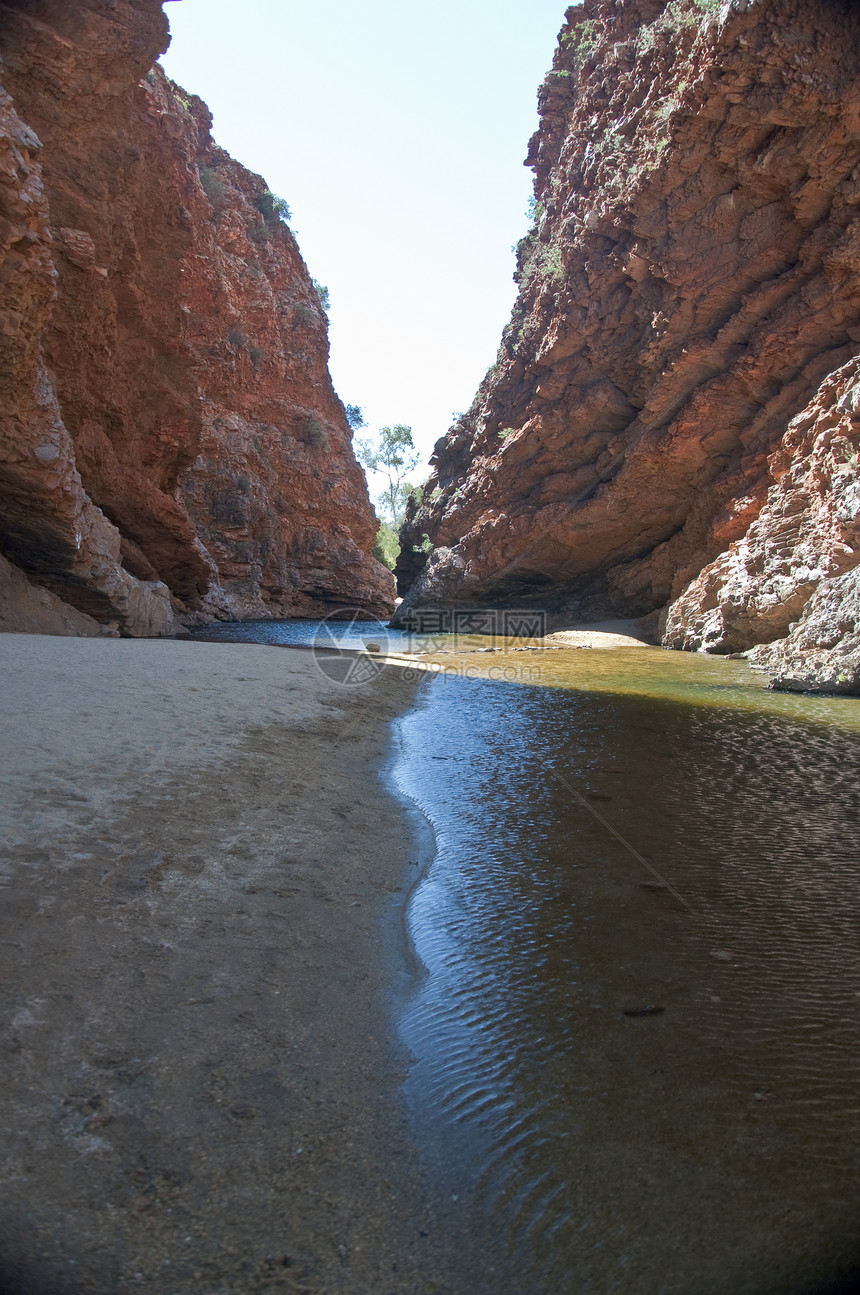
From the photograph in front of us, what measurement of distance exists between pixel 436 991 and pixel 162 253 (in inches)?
879

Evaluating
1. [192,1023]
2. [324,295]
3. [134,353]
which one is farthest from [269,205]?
[192,1023]

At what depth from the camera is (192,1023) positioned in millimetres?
2631

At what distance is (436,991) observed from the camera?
3172mm

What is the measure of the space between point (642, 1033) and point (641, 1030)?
0.07 feet

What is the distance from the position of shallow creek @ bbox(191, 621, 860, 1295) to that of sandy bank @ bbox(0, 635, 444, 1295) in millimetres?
243

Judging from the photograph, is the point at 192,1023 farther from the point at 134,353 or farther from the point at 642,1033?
the point at 134,353

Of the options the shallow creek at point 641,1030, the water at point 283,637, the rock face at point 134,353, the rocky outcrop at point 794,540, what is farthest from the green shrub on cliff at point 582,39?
the shallow creek at point 641,1030

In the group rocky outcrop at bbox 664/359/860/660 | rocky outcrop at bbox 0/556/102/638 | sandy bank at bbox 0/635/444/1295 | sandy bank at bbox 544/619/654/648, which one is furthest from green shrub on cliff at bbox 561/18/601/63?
sandy bank at bbox 0/635/444/1295

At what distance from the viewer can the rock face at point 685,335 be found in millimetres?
17844

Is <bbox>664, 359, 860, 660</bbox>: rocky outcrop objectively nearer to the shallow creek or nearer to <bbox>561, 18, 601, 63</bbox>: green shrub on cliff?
the shallow creek

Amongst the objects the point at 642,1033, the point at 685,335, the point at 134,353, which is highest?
the point at 685,335

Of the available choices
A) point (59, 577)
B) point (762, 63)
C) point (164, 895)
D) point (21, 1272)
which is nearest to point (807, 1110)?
point (21, 1272)

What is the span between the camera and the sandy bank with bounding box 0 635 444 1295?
5.84ft

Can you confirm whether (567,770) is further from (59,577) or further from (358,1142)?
(59,577)
